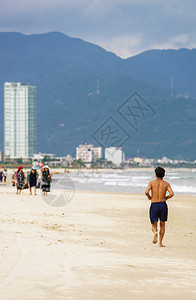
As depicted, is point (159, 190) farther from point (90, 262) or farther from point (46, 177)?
point (46, 177)

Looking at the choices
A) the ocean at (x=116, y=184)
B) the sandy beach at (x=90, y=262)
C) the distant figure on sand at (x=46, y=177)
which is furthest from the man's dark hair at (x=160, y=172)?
the ocean at (x=116, y=184)

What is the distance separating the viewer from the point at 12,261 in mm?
6246

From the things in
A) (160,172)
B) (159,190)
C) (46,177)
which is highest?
(160,172)

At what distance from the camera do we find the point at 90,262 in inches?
255

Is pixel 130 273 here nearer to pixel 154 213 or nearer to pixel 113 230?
pixel 154 213

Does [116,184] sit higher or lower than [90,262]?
lower

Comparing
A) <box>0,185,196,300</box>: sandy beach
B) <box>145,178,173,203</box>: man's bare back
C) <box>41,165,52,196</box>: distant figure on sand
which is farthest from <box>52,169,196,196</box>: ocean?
<box>145,178,173,203</box>: man's bare back

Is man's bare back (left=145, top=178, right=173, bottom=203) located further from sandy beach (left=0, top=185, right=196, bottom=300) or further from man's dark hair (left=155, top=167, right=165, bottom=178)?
sandy beach (left=0, top=185, right=196, bottom=300)

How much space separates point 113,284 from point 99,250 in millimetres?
2497

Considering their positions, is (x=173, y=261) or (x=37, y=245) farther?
(x=37, y=245)

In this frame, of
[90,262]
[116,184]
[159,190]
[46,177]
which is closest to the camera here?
[90,262]

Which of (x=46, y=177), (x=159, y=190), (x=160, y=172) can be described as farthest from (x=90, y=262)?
(x=46, y=177)

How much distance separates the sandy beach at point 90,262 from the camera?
16.1 feet

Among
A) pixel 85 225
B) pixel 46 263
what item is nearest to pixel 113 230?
pixel 85 225
